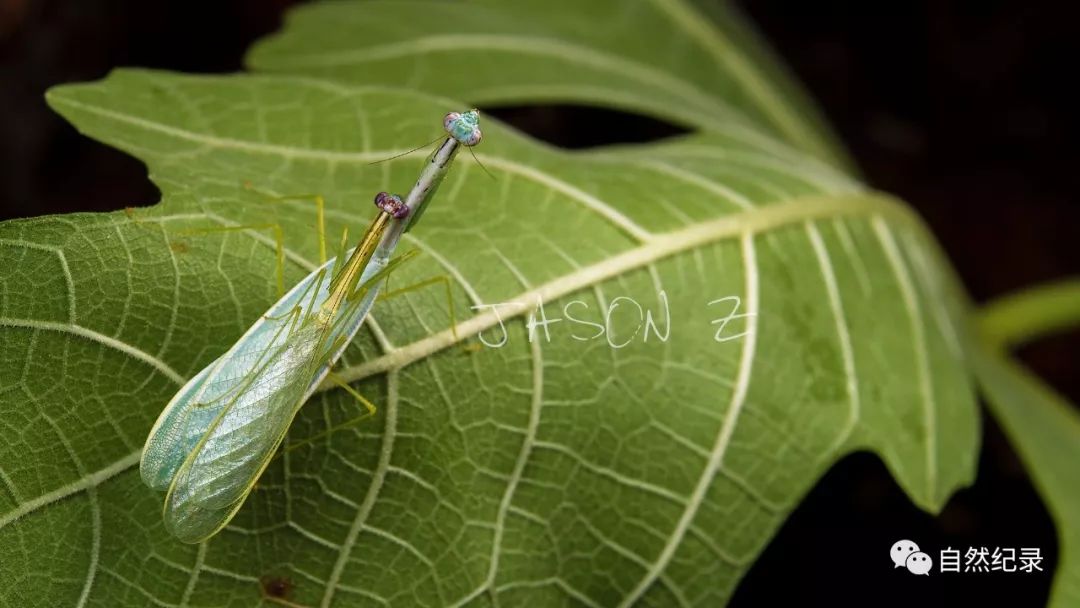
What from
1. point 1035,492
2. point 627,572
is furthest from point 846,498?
point 627,572

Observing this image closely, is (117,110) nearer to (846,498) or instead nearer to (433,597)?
(433,597)

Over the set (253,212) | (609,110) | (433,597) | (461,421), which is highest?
(609,110)

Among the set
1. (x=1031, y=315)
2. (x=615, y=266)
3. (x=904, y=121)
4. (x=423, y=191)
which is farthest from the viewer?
(x=904, y=121)

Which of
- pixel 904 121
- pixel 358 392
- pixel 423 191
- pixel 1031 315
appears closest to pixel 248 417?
pixel 358 392

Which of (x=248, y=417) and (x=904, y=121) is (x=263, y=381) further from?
(x=904, y=121)

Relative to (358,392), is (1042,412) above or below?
above

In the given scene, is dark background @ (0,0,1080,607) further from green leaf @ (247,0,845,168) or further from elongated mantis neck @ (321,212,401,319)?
elongated mantis neck @ (321,212,401,319)
